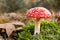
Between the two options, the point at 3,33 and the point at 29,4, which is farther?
the point at 29,4

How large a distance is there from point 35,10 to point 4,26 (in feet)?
1.62

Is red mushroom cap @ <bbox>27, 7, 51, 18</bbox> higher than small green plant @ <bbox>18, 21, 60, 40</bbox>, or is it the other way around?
red mushroom cap @ <bbox>27, 7, 51, 18</bbox>

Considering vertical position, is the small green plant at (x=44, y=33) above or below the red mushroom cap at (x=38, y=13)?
below

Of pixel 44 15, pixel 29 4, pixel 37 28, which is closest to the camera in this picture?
pixel 44 15

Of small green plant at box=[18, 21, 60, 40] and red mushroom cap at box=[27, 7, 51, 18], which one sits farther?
small green plant at box=[18, 21, 60, 40]

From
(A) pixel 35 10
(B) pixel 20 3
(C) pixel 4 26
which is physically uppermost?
(B) pixel 20 3

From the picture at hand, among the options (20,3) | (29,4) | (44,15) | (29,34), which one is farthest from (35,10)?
(29,4)

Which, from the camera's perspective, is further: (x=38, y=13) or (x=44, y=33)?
(x=44, y=33)

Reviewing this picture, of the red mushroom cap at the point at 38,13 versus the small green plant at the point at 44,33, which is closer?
the red mushroom cap at the point at 38,13

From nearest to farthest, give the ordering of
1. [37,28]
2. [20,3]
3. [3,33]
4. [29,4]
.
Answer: [37,28], [3,33], [20,3], [29,4]

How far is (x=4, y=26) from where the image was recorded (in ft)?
8.06

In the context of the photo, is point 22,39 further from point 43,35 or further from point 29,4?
point 29,4

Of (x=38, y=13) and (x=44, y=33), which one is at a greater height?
(x=38, y=13)

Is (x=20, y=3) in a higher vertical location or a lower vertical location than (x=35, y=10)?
higher
